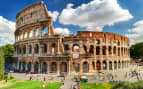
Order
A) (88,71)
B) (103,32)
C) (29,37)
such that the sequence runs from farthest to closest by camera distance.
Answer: (29,37)
(103,32)
(88,71)

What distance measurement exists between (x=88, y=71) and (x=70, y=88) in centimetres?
1029

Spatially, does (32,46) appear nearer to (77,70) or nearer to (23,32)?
(23,32)

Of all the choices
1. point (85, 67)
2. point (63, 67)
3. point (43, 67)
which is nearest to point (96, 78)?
point (85, 67)

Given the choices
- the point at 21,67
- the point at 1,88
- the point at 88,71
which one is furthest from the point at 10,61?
the point at 88,71

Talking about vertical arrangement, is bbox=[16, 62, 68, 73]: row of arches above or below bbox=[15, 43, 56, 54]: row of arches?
below

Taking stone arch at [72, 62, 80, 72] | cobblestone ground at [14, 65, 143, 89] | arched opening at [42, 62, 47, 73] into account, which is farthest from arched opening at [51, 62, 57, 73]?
stone arch at [72, 62, 80, 72]

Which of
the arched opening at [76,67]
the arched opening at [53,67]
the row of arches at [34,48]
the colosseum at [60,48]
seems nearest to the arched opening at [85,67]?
the colosseum at [60,48]

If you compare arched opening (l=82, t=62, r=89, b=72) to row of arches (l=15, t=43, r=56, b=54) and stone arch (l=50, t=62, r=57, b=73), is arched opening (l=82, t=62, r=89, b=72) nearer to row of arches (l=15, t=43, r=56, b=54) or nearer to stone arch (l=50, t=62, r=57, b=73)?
stone arch (l=50, t=62, r=57, b=73)

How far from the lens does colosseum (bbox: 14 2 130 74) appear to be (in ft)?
78.0

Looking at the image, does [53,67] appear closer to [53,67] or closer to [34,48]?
[53,67]

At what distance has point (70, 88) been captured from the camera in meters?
14.4

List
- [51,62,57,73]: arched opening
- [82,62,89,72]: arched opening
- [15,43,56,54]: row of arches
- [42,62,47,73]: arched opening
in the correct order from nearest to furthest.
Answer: [82,62,89,72]: arched opening → [51,62,57,73]: arched opening → [42,62,47,73]: arched opening → [15,43,56,54]: row of arches

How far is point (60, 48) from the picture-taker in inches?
959

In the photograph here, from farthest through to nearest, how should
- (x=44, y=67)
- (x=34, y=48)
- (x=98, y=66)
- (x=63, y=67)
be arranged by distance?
(x=34, y=48) < (x=98, y=66) < (x=44, y=67) < (x=63, y=67)
